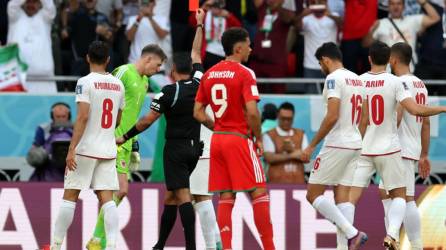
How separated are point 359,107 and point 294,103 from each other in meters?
4.84

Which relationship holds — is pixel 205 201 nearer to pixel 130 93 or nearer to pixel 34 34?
pixel 130 93

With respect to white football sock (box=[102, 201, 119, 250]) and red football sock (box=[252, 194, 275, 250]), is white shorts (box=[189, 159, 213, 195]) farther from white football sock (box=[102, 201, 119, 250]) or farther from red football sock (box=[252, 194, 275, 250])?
red football sock (box=[252, 194, 275, 250])

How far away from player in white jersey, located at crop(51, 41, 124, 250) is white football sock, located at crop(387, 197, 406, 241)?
10.1 feet

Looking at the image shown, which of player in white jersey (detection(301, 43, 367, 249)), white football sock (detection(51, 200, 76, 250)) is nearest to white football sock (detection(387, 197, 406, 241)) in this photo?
player in white jersey (detection(301, 43, 367, 249))

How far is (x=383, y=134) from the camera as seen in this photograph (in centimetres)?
1562

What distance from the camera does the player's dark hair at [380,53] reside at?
15.4 m

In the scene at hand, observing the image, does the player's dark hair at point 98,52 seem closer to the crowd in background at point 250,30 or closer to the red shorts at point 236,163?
the red shorts at point 236,163

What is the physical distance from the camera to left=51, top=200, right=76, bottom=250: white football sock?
49.2 feet

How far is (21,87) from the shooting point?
814 inches

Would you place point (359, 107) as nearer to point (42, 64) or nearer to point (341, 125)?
point (341, 125)

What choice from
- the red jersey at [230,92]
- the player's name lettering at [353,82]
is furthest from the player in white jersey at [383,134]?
the red jersey at [230,92]

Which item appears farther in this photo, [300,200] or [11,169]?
Result: [11,169]

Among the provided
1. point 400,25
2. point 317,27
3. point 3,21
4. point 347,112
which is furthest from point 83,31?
point 347,112

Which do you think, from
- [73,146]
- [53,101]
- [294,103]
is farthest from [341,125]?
[53,101]
